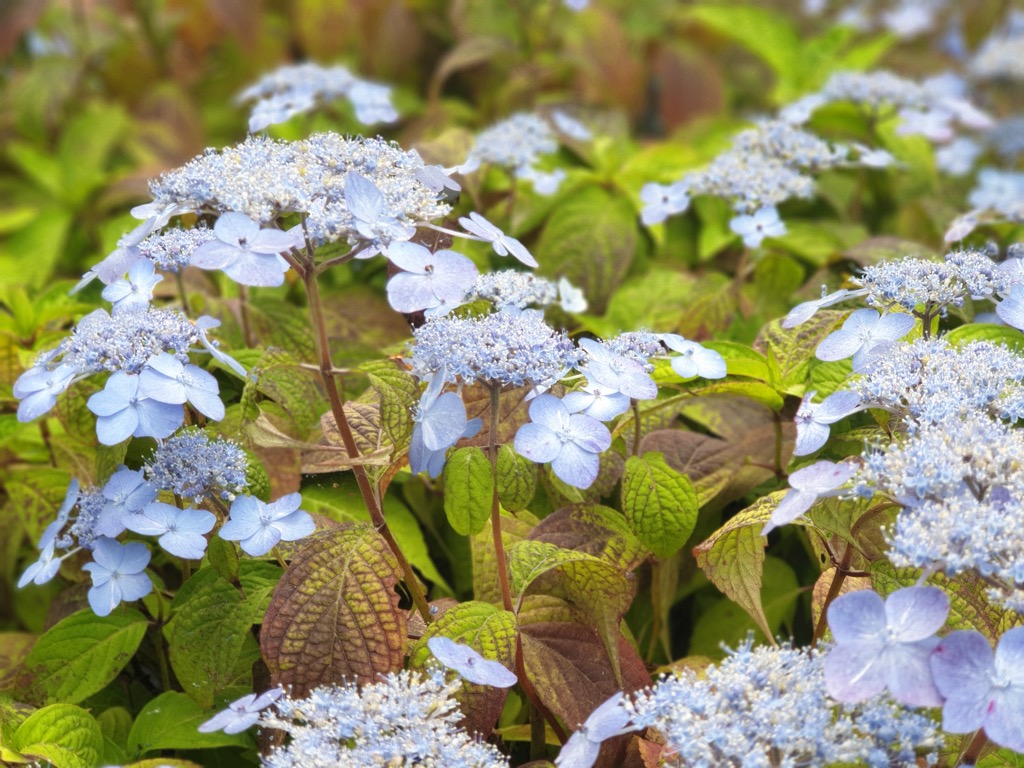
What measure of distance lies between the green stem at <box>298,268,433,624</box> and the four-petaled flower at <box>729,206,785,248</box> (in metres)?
0.68

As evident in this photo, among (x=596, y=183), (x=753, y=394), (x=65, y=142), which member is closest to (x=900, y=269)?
(x=753, y=394)

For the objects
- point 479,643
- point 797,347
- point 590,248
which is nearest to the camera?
point 479,643

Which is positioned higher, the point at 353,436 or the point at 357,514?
the point at 353,436

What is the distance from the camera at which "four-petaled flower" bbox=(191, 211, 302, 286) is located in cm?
85

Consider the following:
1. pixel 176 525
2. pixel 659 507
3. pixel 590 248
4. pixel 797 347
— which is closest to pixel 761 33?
pixel 590 248

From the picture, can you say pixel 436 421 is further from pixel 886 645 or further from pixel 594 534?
pixel 886 645

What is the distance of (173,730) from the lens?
102cm

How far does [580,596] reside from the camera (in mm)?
1011

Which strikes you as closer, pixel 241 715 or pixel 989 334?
pixel 241 715

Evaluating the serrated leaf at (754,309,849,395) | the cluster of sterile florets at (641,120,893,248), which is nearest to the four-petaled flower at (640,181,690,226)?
the cluster of sterile florets at (641,120,893,248)

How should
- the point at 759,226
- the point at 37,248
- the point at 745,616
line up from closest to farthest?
the point at 745,616 → the point at 759,226 → the point at 37,248

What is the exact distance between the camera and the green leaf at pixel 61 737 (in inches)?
36.6

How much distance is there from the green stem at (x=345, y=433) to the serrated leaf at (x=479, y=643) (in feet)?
0.29

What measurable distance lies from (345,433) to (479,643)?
220 mm
